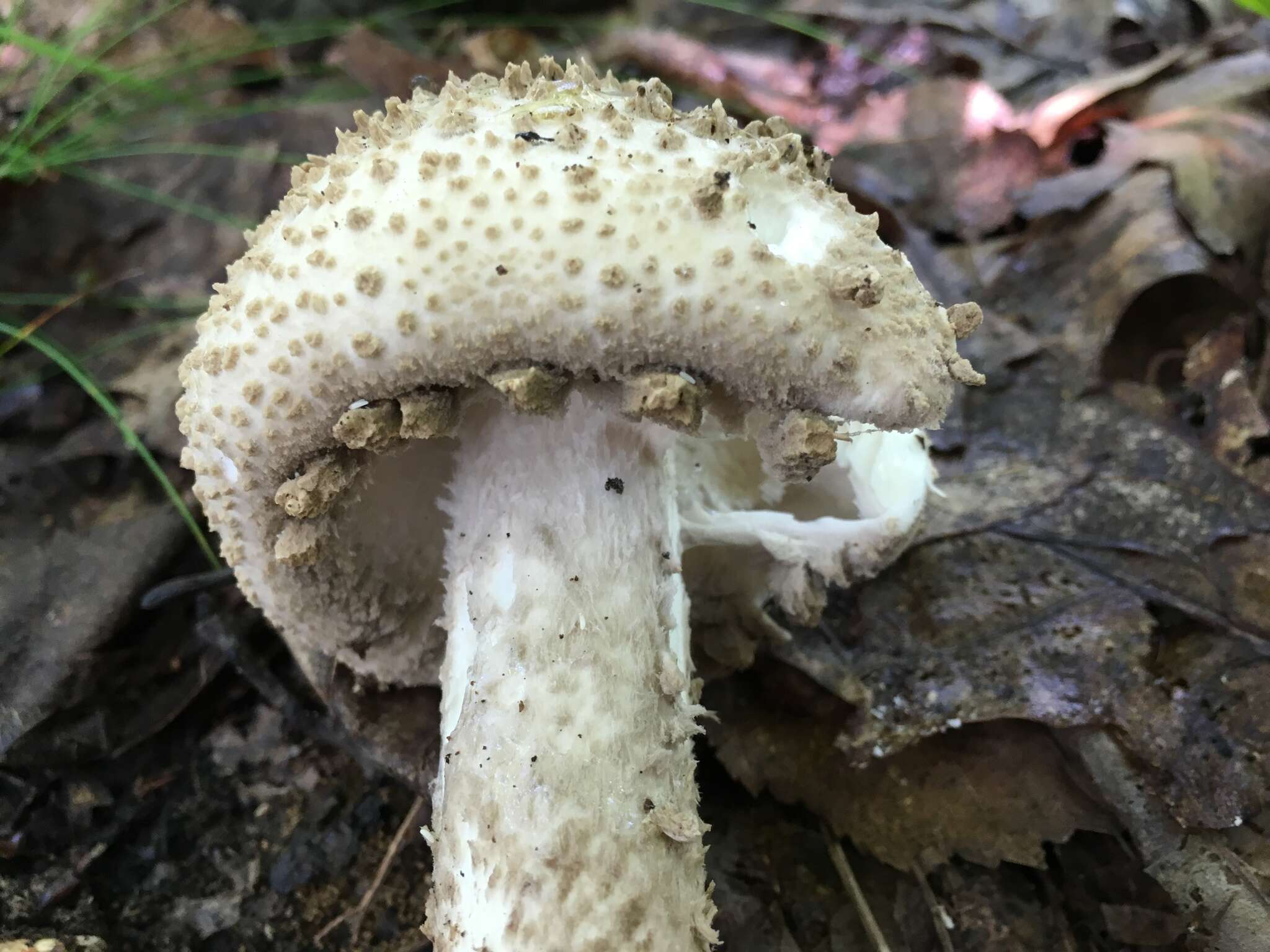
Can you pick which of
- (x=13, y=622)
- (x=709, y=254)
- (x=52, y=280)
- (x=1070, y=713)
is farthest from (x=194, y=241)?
(x=1070, y=713)

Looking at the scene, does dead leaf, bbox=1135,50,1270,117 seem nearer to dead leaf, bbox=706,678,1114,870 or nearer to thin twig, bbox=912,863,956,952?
dead leaf, bbox=706,678,1114,870

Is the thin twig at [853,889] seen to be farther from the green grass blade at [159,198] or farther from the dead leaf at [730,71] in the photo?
the dead leaf at [730,71]

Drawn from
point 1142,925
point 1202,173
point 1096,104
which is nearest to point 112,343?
point 1142,925

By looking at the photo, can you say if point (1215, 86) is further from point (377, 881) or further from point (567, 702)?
point (377, 881)

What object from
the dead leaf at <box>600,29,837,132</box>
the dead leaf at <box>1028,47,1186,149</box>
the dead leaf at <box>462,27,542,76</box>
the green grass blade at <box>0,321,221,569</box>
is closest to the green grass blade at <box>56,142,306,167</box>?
the green grass blade at <box>0,321,221,569</box>

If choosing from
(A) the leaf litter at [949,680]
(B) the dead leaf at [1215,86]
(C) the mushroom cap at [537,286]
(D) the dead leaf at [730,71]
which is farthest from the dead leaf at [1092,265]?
(C) the mushroom cap at [537,286]
